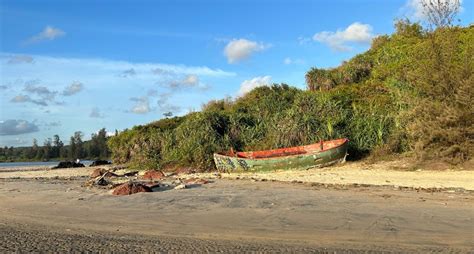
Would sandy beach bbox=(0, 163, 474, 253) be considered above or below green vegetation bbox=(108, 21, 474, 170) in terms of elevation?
below

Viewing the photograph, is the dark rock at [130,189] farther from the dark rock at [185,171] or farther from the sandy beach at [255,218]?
the dark rock at [185,171]

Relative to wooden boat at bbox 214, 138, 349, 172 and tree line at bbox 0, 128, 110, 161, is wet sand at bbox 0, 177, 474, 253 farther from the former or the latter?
tree line at bbox 0, 128, 110, 161

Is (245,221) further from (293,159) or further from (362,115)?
(362,115)

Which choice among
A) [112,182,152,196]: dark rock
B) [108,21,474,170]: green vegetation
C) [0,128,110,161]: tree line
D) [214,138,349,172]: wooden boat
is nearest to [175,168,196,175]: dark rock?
[108,21,474,170]: green vegetation

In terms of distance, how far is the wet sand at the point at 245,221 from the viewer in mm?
6516

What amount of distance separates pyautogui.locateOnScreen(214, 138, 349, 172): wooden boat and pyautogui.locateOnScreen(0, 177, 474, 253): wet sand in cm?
520

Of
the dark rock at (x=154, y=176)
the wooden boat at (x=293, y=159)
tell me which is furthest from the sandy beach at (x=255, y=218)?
the dark rock at (x=154, y=176)

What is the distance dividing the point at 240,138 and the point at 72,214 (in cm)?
1426

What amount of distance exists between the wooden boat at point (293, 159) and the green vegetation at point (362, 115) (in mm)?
1140

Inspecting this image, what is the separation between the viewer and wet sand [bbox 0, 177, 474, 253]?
6516mm

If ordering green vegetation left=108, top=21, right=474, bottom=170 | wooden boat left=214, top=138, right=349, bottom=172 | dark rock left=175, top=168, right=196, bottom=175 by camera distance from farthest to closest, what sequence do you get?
dark rock left=175, top=168, right=196, bottom=175
wooden boat left=214, top=138, right=349, bottom=172
green vegetation left=108, top=21, right=474, bottom=170

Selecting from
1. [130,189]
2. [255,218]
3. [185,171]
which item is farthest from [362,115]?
[255,218]

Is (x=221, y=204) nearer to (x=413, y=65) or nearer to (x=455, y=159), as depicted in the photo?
(x=455, y=159)

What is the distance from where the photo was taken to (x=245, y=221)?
Answer: 8.38 meters
